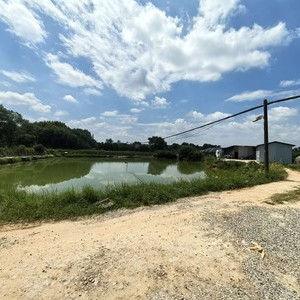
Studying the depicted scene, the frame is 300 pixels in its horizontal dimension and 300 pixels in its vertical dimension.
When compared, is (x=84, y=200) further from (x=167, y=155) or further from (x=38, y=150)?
(x=167, y=155)

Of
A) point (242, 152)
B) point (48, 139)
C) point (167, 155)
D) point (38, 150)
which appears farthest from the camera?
point (48, 139)

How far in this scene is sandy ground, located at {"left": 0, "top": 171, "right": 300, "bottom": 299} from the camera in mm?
3979

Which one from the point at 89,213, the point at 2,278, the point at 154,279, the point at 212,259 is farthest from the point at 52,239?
the point at 212,259

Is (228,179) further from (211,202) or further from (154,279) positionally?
(154,279)

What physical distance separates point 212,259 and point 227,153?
51.3 metres

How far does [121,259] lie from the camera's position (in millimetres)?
4844

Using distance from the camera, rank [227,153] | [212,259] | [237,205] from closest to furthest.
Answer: [212,259] < [237,205] < [227,153]

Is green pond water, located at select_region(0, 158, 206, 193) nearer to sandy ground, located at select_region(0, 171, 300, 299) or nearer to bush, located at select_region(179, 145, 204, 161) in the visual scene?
sandy ground, located at select_region(0, 171, 300, 299)

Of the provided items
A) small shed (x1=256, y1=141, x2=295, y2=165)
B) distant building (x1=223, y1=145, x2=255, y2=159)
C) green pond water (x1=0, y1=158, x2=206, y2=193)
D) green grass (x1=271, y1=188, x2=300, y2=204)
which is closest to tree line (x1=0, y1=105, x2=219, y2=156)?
distant building (x1=223, y1=145, x2=255, y2=159)

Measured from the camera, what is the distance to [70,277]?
4.29 m

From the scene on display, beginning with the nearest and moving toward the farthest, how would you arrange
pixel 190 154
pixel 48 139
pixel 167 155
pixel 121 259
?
pixel 121 259
pixel 190 154
pixel 167 155
pixel 48 139

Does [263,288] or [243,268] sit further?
[243,268]

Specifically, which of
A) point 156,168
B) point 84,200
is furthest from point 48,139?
point 84,200

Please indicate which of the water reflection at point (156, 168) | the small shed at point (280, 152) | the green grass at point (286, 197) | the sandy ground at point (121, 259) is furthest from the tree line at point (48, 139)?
the sandy ground at point (121, 259)
